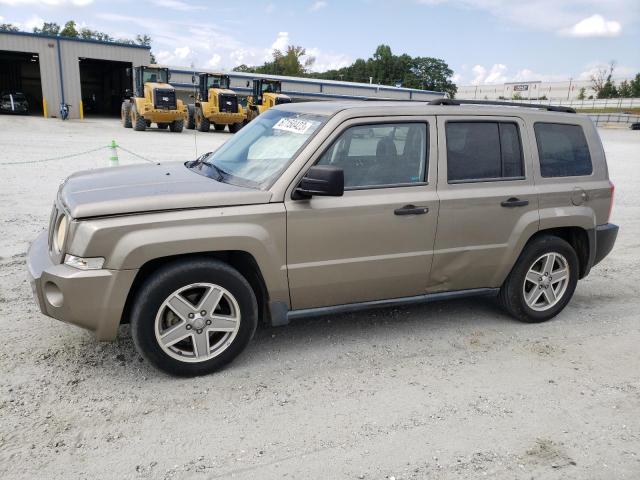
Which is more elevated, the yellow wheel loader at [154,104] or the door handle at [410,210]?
the yellow wheel loader at [154,104]

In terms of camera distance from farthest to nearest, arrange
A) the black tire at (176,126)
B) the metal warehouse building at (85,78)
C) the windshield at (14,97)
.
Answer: the windshield at (14,97) < the metal warehouse building at (85,78) < the black tire at (176,126)

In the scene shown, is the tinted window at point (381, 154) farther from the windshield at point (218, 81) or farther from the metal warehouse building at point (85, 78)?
the windshield at point (218, 81)

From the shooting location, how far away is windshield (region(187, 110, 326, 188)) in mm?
3809

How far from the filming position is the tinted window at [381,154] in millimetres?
3848

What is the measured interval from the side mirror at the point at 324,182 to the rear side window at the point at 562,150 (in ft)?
6.78

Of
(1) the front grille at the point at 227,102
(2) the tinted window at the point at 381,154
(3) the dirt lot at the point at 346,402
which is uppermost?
(1) the front grille at the point at 227,102

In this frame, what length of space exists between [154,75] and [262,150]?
26.2m

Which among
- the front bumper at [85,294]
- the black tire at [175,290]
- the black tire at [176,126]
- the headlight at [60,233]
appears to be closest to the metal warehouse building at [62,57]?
the black tire at [176,126]

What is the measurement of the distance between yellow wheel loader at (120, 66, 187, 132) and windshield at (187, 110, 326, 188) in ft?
73.4

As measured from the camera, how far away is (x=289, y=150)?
12.7 feet

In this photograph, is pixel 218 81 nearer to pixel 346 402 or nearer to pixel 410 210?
pixel 410 210

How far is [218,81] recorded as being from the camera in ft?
98.4

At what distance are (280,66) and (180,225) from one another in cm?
10452

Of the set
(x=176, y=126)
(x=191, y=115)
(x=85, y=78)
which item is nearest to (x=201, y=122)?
(x=176, y=126)
